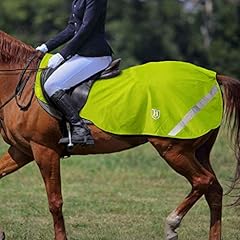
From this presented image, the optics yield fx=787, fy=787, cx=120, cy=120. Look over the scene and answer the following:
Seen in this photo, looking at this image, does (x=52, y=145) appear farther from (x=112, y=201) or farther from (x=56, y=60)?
(x=112, y=201)

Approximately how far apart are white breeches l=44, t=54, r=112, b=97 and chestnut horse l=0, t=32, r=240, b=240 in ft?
0.75

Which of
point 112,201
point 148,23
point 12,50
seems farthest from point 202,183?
point 148,23

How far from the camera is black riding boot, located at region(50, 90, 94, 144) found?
279 inches

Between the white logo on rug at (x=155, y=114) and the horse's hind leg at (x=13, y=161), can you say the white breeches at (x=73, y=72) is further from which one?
the horse's hind leg at (x=13, y=161)

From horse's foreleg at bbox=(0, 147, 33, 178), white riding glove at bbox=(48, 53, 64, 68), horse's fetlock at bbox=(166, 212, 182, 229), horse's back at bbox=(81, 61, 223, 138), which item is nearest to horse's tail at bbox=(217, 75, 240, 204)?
horse's back at bbox=(81, 61, 223, 138)

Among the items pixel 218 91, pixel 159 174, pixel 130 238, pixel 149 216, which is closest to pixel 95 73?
pixel 218 91

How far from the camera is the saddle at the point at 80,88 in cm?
717

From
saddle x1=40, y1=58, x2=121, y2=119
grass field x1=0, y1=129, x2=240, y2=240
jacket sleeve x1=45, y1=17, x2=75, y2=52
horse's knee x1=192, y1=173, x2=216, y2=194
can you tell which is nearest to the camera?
saddle x1=40, y1=58, x2=121, y2=119

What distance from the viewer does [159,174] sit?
42.4 feet

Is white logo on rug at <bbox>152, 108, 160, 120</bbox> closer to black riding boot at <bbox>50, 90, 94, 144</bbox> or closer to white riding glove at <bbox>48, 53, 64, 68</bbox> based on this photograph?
black riding boot at <bbox>50, 90, 94, 144</bbox>

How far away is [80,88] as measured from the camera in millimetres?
7254

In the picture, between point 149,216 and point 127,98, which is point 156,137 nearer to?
point 127,98

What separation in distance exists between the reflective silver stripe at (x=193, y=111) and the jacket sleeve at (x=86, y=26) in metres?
1.17

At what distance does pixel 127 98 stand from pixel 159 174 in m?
5.84
